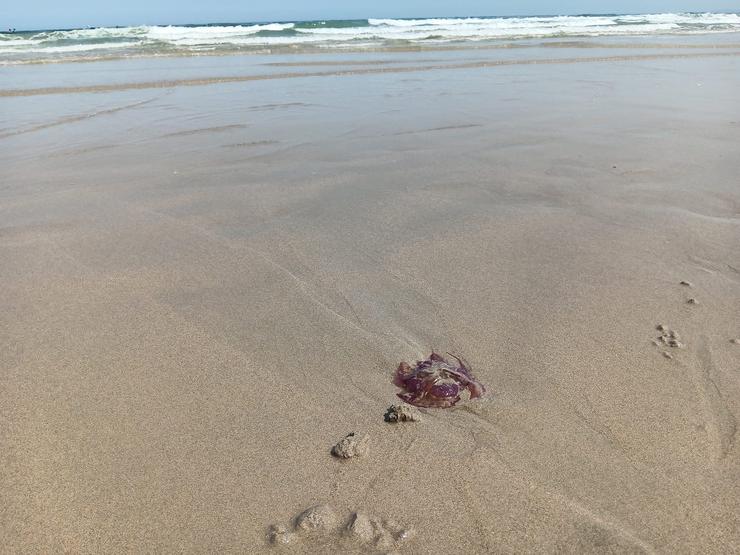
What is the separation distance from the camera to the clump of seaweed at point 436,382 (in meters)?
1.97

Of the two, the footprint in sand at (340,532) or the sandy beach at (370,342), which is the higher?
the footprint in sand at (340,532)

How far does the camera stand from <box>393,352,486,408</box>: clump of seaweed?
197 centimetres

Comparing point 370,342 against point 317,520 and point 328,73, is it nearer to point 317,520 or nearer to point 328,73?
point 317,520

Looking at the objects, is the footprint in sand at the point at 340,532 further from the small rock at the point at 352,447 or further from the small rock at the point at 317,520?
the small rock at the point at 352,447

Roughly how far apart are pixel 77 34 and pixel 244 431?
3027 cm

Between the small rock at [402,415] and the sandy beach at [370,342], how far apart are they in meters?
0.03

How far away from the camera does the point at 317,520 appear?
1.50m

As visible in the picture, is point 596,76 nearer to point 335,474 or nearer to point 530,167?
point 530,167

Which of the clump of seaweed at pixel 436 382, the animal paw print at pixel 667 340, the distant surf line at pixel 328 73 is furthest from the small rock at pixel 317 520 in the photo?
the distant surf line at pixel 328 73

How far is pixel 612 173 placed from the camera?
4.35m

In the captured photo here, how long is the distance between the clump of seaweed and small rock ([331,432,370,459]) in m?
0.25

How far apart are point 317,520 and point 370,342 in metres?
0.90

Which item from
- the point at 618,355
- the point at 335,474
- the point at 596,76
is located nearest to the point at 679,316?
the point at 618,355

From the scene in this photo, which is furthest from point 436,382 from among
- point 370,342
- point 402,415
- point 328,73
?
point 328,73
